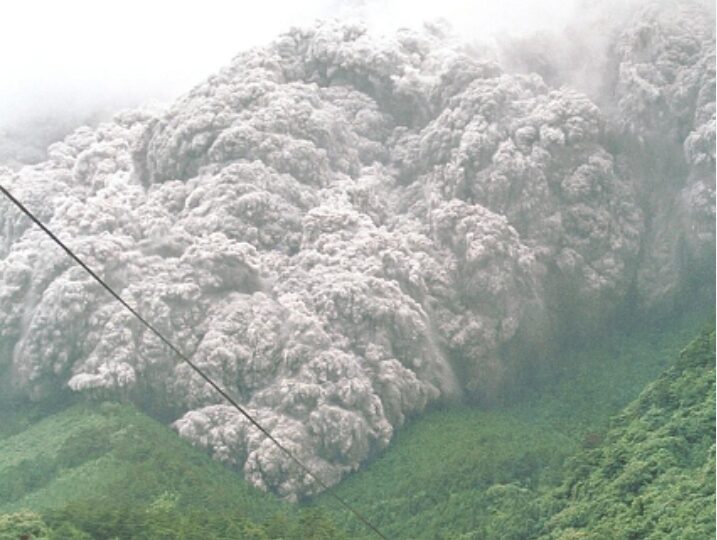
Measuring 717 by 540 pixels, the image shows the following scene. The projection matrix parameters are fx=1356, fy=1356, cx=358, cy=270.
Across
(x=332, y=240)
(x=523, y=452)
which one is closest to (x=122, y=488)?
(x=523, y=452)

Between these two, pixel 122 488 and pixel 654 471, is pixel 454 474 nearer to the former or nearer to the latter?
pixel 654 471

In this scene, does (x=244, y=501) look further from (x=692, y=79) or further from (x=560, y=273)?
(x=692, y=79)

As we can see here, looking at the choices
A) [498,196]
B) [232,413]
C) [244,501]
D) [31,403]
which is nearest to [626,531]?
[244,501]

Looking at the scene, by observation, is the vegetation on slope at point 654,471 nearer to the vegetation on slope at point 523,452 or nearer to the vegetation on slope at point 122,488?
the vegetation on slope at point 523,452

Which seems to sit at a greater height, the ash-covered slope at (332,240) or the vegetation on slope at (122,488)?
the ash-covered slope at (332,240)

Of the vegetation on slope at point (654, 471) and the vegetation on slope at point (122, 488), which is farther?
the vegetation on slope at point (122, 488)

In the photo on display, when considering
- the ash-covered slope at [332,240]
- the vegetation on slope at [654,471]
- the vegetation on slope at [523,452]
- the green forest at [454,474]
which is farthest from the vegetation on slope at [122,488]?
the vegetation on slope at [654,471]

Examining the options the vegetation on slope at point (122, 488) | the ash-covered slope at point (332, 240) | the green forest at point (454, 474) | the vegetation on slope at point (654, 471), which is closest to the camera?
the vegetation on slope at point (654, 471)
